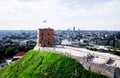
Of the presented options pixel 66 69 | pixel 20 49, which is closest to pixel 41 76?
pixel 66 69

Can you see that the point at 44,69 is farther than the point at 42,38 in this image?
No

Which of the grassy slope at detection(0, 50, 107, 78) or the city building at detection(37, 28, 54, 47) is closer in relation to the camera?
the grassy slope at detection(0, 50, 107, 78)

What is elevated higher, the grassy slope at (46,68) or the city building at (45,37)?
the city building at (45,37)

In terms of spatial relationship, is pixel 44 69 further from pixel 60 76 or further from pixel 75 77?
pixel 75 77

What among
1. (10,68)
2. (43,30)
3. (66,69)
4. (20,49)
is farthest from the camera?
(20,49)

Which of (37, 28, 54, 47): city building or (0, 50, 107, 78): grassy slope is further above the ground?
(37, 28, 54, 47): city building
